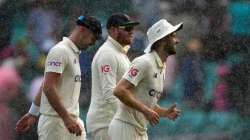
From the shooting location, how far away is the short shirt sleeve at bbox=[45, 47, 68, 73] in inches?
270

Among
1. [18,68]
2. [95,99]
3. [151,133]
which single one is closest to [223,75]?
[151,133]

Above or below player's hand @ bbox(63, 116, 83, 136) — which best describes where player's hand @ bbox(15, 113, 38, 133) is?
below

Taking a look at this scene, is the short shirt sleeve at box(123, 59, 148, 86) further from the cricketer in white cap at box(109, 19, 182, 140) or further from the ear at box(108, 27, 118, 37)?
the ear at box(108, 27, 118, 37)

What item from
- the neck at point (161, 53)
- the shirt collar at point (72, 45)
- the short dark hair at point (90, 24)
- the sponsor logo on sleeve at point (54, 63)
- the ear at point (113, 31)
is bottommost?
the sponsor logo on sleeve at point (54, 63)

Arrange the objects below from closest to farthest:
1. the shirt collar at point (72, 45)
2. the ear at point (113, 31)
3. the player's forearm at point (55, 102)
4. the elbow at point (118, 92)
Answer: the elbow at point (118, 92) → the player's forearm at point (55, 102) → the shirt collar at point (72, 45) → the ear at point (113, 31)

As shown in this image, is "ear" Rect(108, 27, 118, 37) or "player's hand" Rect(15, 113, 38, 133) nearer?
"player's hand" Rect(15, 113, 38, 133)

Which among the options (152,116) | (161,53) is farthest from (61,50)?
(152,116)

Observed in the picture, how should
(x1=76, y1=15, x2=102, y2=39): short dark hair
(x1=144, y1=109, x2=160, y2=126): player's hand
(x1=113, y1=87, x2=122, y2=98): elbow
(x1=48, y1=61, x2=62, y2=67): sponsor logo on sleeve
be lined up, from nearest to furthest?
(x1=144, y1=109, x2=160, y2=126): player's hand
(x1=113, y1=87, x2=122, y2=98): elbow
(x1=48, y1=61, x2=62, y2=67): sponsor logo on sleeve
(x1=76, y1=15, x2=102, y2=39): short dark hair

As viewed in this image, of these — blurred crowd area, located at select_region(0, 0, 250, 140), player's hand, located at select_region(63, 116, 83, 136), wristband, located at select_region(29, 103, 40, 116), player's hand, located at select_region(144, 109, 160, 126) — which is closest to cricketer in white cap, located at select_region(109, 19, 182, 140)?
player's hand, located at select_region(144, 109, 160, 126)

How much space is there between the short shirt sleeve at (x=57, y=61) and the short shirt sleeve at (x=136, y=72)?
0.50 m

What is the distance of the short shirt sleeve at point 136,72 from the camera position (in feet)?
21.9

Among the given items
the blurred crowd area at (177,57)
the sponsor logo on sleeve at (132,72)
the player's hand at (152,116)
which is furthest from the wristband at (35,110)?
the blurred crowd area at (177,57)

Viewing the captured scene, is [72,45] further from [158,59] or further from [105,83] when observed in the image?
[158,59]

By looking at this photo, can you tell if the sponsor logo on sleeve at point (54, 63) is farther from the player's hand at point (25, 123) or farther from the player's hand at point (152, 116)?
the player's hand at point (152, 116)
